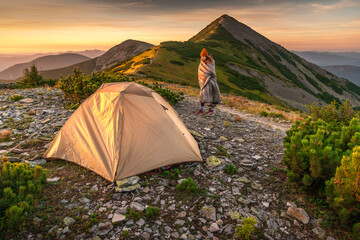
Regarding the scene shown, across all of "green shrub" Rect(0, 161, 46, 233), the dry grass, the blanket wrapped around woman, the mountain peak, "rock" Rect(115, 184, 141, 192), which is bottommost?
the dry grass

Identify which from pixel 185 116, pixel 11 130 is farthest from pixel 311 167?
pixel 11 130

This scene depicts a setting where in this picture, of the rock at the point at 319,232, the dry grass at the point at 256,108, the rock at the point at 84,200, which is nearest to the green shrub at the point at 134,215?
the rock at the point at 84,200

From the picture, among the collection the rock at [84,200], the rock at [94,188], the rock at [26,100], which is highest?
the rock at [26,100]

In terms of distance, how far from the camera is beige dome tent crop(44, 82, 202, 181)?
5.73 metres

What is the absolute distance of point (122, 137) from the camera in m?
5.88

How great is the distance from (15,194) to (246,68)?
77.6 m

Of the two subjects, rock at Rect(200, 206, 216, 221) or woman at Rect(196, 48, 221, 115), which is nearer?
rock at Rect(200, 206, 216, 221)

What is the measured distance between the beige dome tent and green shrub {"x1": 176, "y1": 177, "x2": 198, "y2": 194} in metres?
0.85

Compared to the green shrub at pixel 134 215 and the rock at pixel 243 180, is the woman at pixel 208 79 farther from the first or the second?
the green shrub at pixel 134 215

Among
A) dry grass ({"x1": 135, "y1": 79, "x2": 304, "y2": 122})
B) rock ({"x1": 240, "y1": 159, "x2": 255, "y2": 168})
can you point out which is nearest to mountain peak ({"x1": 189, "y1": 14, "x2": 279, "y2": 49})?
dry grass ({"x1": 135, "y1": 79, "x2": 304, "y2": 122})

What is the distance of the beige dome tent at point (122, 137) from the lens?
226 inches

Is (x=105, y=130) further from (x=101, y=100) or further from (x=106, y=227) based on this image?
(x=106, y=227)

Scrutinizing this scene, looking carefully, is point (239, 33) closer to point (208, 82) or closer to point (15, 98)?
point (208, 82)

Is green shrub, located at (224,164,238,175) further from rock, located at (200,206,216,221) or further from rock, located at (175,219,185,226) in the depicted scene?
rock, located at (175,219,185,226)
